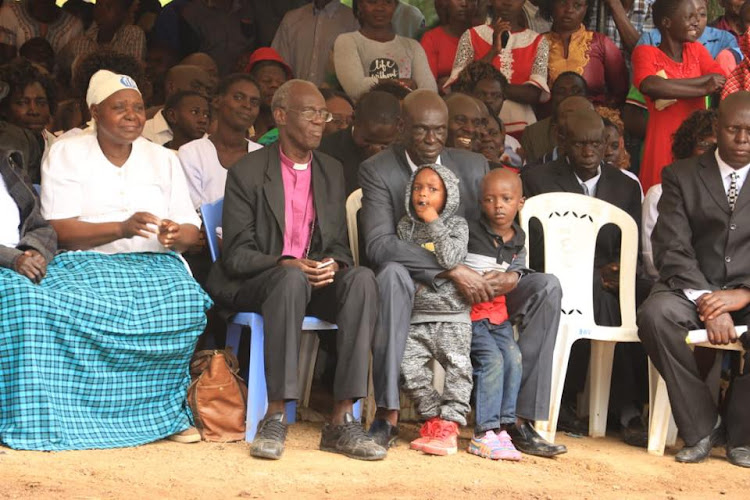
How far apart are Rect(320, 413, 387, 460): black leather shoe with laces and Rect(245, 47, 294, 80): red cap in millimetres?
3864

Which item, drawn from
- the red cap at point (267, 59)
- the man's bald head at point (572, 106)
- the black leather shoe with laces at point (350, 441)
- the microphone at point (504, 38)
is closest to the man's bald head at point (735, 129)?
the man's bald head at point (572, 106)

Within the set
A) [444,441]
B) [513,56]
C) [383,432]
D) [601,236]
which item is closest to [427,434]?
[444,441]

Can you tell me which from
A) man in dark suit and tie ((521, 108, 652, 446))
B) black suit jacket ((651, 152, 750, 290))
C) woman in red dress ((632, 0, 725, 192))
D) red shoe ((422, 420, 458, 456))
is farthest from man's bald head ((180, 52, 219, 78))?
red shoe ((422, 420, 458, 456))

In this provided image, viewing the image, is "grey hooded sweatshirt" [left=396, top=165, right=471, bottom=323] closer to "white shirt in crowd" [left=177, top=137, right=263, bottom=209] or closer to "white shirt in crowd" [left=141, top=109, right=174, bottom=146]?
"white shirt in crowd" [left=177, top=137, right=263, bottom=209]

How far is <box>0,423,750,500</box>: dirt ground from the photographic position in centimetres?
471

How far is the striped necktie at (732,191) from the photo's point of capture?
20.7 ft

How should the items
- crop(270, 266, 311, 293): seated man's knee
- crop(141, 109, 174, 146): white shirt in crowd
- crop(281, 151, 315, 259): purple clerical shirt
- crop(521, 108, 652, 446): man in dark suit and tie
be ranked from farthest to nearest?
crop(141, 109, 174, 146): white shirt in crowd, crop(521, 108, 652, 446): man in dark suit and tie, crop(281, 151, 315, 259): purple clerical shirt, crop(270, 266, 311, 293): seated man's knee

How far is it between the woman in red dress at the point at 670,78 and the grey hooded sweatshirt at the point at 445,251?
304cm

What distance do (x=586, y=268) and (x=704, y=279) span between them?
0.68m

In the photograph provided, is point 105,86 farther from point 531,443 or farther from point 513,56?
point 513,56

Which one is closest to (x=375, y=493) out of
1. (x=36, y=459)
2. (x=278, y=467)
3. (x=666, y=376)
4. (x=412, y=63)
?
(x=278, y=467)

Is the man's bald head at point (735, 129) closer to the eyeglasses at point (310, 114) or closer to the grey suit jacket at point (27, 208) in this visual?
the eyeglasses at point (310, 114)

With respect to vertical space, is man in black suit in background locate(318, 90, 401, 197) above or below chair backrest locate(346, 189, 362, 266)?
above

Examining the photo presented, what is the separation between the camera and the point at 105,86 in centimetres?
598
